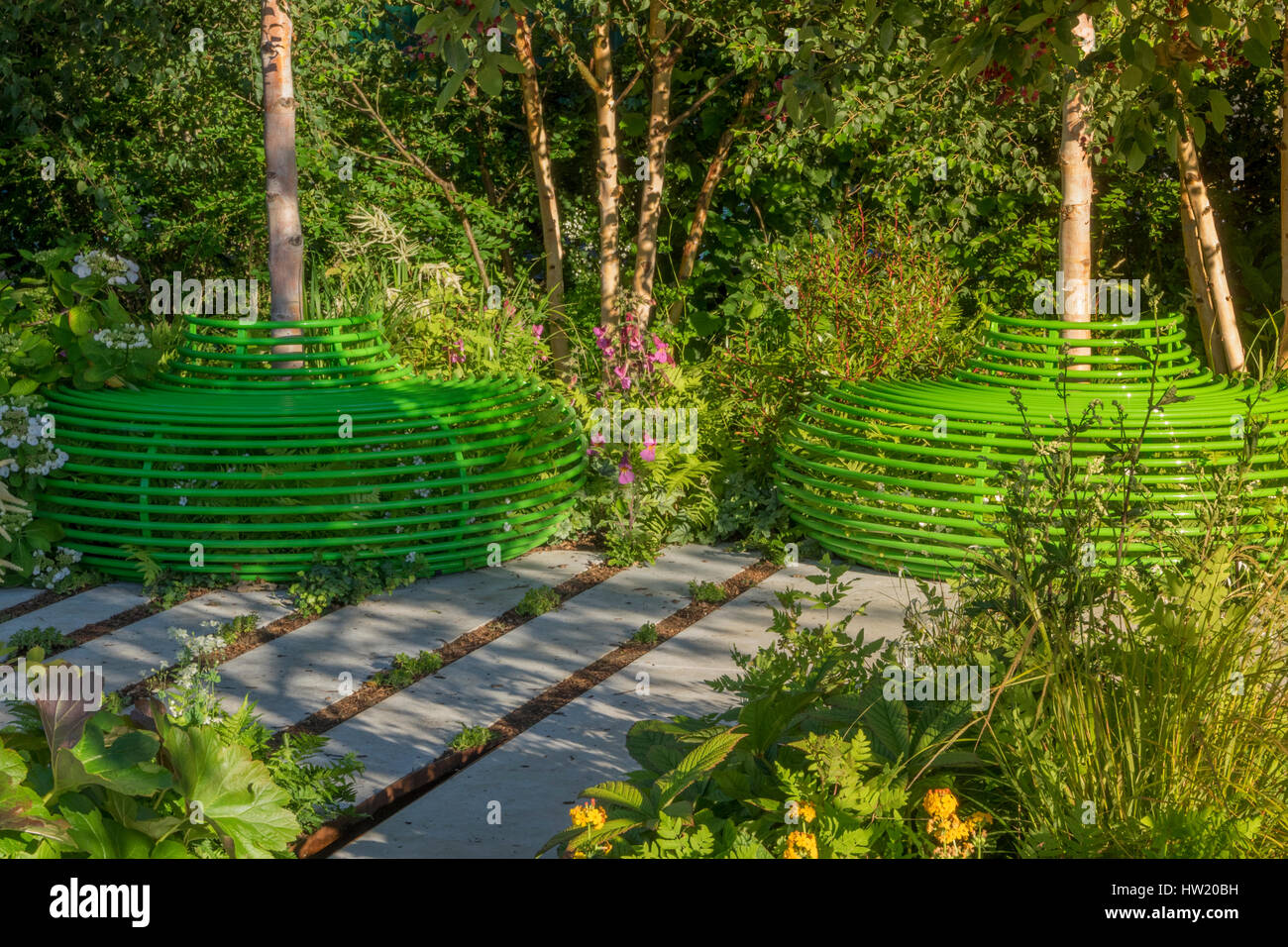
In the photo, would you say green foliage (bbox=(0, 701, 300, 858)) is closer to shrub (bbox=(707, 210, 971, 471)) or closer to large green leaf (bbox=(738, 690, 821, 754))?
large green leaf (bbox=(738, 690, 821, 754))

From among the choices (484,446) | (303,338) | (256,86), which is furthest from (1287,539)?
(256,86)

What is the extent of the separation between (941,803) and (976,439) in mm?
3557

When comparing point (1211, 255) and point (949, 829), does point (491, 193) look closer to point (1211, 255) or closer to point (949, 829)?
point (1211, 255)

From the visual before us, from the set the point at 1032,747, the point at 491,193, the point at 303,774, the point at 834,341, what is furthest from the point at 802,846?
the point at 491,193

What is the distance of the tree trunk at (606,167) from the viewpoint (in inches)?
337

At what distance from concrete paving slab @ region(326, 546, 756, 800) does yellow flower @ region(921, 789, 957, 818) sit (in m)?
1.92

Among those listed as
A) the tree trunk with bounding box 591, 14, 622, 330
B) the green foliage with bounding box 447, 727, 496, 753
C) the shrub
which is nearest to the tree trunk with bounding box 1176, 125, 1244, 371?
the shrub

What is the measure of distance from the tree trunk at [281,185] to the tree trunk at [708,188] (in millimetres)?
3285

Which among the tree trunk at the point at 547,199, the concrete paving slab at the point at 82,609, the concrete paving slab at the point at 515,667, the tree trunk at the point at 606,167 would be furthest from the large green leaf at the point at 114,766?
the tree trunk at the point at 547,199

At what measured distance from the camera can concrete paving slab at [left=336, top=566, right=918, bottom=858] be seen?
3.70 meters

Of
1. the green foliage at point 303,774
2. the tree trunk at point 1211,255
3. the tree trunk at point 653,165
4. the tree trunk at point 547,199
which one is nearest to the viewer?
the green foliage at point 303,774

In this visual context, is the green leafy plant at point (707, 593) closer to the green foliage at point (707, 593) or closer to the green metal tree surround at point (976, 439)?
the green foliage at point (707, 593)

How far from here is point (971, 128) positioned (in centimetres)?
875
